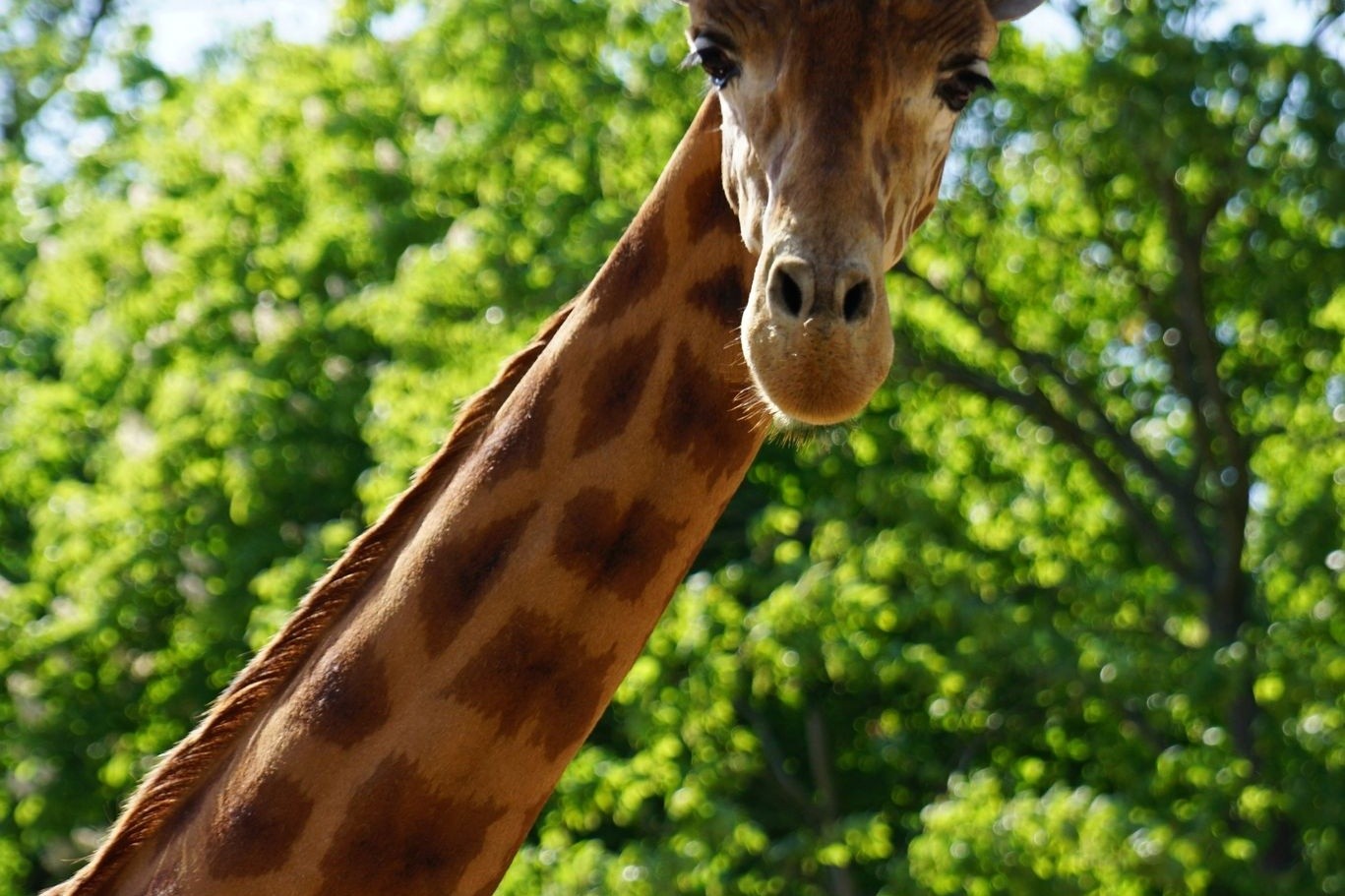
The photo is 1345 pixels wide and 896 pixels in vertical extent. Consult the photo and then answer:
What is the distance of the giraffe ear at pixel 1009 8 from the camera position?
258 centimetres

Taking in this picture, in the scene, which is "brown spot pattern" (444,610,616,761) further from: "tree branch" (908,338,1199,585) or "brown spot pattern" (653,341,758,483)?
"tree branch" (908,338,1199,585)

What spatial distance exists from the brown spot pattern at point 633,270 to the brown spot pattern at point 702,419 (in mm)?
135

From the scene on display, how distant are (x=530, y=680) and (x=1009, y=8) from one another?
1.21m

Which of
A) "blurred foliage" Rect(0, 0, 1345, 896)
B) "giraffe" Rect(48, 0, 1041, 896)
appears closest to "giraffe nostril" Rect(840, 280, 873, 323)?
"giraffe" Rect(48, 0, 1041, 896)

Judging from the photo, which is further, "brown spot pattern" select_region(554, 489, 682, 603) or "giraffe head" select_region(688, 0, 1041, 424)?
"brown spot pattern" select_region(554, 489, 682, 603)

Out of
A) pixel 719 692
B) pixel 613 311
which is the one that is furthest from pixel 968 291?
pixel 613 311

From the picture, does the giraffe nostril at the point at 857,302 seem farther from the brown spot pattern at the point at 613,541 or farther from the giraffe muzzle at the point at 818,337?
the brown spot pattern at the point at 613,541

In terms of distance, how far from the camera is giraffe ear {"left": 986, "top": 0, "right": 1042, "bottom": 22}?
258 centimetres

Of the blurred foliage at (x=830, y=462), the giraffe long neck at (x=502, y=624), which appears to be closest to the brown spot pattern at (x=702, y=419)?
the giraffe long neck at (x=502, y=624)

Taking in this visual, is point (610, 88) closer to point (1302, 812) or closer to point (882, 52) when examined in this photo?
point (1302, 812)

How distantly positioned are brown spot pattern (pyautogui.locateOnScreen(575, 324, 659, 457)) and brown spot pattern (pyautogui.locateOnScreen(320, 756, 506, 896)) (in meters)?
0.54

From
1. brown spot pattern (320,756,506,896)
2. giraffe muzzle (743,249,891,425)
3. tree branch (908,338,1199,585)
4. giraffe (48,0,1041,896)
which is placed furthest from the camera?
tree branch (908,338,1199,585)

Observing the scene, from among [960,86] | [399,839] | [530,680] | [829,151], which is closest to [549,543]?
[530,680]

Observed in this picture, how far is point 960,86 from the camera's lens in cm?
247
